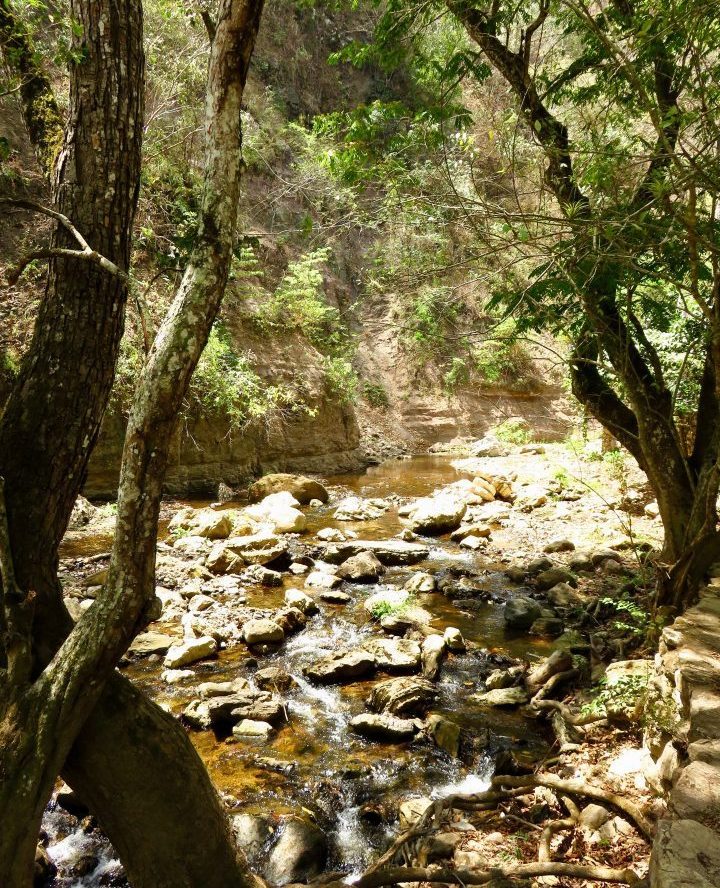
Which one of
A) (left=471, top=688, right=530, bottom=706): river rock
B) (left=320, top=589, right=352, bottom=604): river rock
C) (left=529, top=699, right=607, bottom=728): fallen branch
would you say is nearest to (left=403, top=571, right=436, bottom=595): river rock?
(left=320, top=589, right=352, bottom=604): river rock

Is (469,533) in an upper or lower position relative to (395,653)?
upper

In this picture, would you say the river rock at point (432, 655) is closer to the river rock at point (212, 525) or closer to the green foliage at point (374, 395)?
the river rock at point (212, 525)

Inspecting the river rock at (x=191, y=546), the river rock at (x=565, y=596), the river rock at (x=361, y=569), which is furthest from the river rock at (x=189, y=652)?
the river rock at (x=565, y=596)

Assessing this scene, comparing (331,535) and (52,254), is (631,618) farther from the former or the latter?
(52,254)

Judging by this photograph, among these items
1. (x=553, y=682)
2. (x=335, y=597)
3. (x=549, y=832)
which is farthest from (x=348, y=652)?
(x=549, y=832)

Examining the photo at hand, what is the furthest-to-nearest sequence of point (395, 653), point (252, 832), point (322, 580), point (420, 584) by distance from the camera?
1. point (322, 580)
2. point (420, 584)
3. point (395, 653)
4. point (252, 832)

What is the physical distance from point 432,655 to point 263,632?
5.37 ft

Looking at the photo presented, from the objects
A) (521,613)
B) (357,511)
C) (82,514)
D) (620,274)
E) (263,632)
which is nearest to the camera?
(620,274)

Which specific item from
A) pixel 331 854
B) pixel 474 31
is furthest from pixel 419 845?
pixel 474 31

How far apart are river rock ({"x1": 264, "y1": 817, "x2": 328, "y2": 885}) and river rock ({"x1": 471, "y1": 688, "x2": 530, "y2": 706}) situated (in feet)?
5.53

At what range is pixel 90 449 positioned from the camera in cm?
235

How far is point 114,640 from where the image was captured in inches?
79.2

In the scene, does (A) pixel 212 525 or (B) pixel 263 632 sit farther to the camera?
(A) pixel 212 525

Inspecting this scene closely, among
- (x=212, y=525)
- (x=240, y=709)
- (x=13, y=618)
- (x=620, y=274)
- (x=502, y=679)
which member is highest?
(x=620, y=274)
